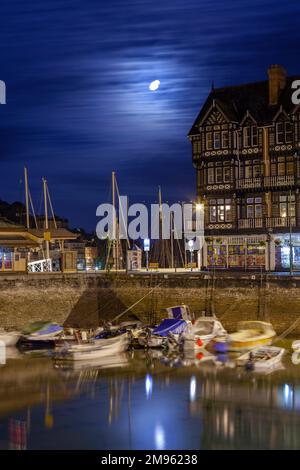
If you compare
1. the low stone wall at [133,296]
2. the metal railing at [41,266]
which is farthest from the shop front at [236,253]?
the metal railing at [41,266]

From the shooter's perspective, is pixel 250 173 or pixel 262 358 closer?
pixel 262 358

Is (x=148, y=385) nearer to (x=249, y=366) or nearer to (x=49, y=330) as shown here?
(x=249, y=366)

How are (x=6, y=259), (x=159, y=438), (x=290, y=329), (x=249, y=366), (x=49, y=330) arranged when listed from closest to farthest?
(x=159, y=438)
(x=249, y=366)
(x=290, y=329)
(x=49, y=330)
(x=6, y=259)

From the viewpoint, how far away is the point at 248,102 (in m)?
72.2

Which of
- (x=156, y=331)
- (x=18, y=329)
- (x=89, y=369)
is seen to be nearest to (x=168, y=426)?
(x=89, y=369)

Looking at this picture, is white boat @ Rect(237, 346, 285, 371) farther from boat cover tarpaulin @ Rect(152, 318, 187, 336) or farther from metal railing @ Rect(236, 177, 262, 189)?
metal railing @ Rect(236, 177, 262, 189)

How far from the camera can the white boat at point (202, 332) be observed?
46375mm

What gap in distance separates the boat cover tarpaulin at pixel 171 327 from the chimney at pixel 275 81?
30.2 m

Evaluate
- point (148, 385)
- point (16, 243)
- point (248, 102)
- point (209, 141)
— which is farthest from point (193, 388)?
point (248, 102)

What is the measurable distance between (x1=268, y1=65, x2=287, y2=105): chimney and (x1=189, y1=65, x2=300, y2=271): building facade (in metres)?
0.10

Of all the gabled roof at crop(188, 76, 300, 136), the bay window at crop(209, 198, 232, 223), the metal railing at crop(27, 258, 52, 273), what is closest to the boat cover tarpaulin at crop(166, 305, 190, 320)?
the bay window at crop(209, 198, 232, 223)

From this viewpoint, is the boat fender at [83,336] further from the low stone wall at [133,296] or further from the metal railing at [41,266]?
the metal railing at [41,266]

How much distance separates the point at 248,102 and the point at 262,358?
122 ft
